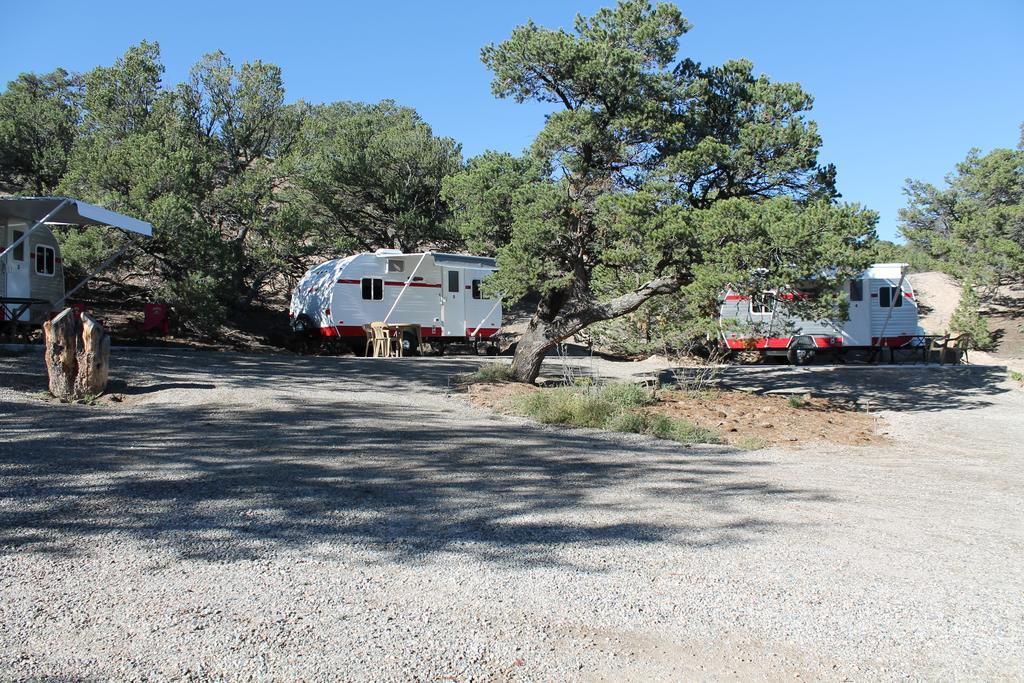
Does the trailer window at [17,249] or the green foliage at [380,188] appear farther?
the green foliage at [380,188]

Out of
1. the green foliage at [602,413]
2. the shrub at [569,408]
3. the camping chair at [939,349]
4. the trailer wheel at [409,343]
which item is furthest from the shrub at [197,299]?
the camping chair at [939,349]

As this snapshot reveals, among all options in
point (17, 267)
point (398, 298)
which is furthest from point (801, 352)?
point (17, 267)

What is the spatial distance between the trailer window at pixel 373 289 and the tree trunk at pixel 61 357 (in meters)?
10.6

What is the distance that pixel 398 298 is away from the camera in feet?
66.4

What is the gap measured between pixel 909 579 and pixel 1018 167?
33.3 meters

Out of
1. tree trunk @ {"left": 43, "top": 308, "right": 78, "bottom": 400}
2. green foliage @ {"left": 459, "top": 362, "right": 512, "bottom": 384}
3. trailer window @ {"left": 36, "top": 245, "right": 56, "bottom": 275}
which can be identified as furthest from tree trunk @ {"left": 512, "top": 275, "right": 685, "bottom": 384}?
trailer window @ {"left": 36, "top": 245, "right": 56, "bottom": 275}

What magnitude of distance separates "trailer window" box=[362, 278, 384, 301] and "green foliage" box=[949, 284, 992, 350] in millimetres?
17509

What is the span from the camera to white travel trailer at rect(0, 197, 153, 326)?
1400 centimetres

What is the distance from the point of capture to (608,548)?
4.33 metres

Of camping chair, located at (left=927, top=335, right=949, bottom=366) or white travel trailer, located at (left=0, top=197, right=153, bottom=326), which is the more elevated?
white travel trailer, located at (left=0, top=197, right=153, bottom=326)

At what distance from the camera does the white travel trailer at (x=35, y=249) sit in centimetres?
1400

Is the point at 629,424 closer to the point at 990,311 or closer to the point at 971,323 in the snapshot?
the point at 971,323

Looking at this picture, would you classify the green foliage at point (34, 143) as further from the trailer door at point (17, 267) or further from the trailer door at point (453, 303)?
the trailer door at point (453, 303)

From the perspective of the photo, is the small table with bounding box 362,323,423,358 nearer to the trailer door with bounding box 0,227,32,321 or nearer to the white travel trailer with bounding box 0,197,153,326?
the white travel trailer with bounding box 0,197,153,326
